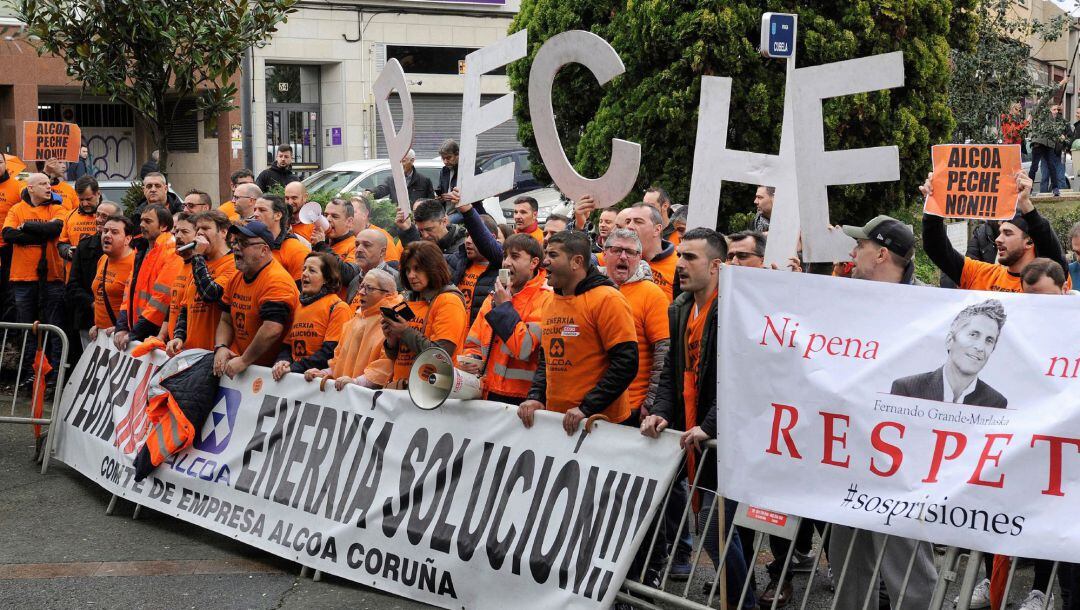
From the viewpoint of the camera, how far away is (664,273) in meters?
7.74

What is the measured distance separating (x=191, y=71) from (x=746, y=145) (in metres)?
5.73

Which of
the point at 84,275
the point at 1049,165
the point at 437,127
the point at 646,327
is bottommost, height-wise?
the point at 84,275

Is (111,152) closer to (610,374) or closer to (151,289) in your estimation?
(151,289)

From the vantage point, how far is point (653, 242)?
7738mm

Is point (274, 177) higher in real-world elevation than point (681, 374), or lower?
higher

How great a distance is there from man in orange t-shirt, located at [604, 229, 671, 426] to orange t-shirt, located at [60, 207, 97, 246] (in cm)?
645

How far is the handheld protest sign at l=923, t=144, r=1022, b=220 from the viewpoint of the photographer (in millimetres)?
6445

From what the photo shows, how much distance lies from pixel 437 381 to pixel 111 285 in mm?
4320

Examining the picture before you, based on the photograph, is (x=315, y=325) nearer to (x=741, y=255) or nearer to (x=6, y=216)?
(x=741, y=255)

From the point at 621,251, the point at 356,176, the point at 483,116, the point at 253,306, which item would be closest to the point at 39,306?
the point at 253,306

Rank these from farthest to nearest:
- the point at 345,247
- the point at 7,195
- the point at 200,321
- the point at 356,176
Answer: the point at 356,176
the point at 7,195
the point at 345,247
the point at 200,321

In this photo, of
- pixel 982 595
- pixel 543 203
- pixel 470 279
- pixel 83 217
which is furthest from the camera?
pixel 543 203

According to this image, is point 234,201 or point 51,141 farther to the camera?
point 51,141

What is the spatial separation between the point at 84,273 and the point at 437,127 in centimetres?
1928
